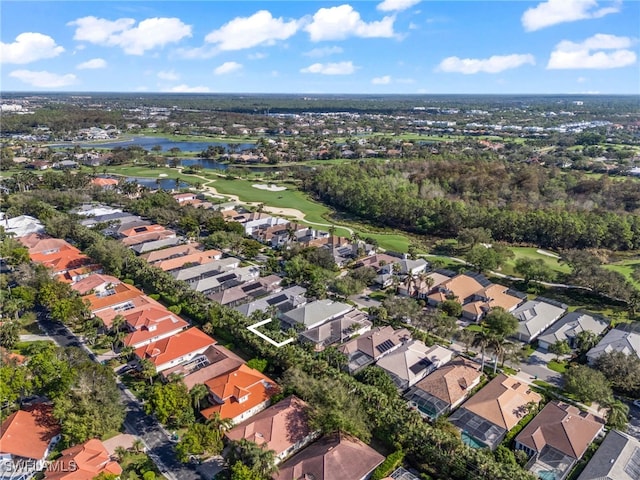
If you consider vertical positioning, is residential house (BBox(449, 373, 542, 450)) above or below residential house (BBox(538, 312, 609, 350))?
below

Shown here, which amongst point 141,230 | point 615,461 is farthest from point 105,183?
point 615,461

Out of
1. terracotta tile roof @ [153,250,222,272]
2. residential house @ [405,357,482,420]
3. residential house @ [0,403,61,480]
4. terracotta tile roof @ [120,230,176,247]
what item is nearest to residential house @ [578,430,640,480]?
residential house @ [405,357,482,420]

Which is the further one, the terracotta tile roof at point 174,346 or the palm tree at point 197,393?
the terracotta tile roof at point 174,346

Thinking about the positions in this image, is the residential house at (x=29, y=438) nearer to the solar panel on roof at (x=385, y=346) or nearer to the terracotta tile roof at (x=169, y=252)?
the solar panel on roof at (x=385, y=346)

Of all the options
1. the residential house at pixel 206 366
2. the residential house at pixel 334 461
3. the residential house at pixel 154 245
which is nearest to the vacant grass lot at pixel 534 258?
the residential house at pixel 334 461

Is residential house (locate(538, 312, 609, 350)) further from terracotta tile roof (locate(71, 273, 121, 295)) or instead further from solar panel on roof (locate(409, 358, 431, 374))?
terracotta tile roof (locate(71, 273, 121, 295))

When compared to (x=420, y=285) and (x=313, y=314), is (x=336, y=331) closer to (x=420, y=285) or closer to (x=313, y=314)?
(x=313, y=314)

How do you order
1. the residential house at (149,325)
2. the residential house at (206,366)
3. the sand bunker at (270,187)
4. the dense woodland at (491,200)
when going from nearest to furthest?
the residential house at (206,366) → the residential house at (149,325) → the dense woodland at (491,200) → the sand bunker at (270,187)
